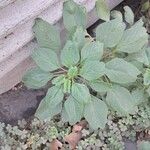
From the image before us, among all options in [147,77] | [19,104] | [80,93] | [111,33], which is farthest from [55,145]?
[111,33]

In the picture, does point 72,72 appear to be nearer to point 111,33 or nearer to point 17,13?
point 111,33

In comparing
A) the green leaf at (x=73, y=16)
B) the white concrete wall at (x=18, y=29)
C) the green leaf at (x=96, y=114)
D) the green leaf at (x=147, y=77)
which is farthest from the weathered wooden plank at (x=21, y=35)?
the green leaf at (x=147, y=77)

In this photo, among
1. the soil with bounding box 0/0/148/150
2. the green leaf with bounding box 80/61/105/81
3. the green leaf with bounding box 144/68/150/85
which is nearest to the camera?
the green leaf with bounding box 80/61/105/81

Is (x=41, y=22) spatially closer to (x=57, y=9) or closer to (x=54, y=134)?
(x=57, y=9)

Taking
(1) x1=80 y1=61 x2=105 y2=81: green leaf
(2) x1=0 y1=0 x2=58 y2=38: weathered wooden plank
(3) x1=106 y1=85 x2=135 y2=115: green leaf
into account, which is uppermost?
(2) x1=0 y1=0 x2=58 y2=38: weathered wooden plank

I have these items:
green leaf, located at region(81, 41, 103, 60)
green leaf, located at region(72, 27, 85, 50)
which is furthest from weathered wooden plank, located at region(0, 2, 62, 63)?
green leaf, located at region(81, 41, 103, 60)

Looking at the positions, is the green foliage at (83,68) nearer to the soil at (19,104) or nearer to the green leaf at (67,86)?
the green leaf at (67,86)

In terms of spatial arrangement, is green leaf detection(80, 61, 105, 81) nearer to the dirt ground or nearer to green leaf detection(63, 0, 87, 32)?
green leaf detection(63, 0, 87, 32)
